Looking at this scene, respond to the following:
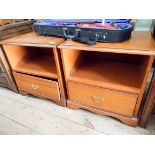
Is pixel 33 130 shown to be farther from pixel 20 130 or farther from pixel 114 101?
pixel 114 101

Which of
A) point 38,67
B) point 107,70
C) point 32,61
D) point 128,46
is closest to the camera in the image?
point 128,46

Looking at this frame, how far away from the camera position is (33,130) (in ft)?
2.96

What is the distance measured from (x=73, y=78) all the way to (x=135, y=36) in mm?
447

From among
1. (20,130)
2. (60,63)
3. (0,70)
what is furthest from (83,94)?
(0,70)

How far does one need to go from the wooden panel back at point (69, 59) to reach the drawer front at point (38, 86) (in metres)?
0.14

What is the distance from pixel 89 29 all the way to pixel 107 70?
323 mm

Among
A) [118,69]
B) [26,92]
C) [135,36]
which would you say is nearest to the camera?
[135,36]

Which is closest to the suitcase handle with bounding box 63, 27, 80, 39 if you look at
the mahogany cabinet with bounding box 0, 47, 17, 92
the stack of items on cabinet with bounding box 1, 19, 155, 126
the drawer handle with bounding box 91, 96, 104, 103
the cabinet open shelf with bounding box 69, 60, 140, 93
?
the stack of items on cabinet with bounding box 1, 19, 155, 126

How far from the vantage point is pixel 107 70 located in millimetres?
949

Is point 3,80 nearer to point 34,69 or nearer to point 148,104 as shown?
point 34,69

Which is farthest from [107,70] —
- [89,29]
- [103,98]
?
[89,29]

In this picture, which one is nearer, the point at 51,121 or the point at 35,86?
the point at 51,121

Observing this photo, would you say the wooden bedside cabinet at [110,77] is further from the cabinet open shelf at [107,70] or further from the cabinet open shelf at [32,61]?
the cabinet open shelf at [32,61]

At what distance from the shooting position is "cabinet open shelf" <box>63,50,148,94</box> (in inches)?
31.6
